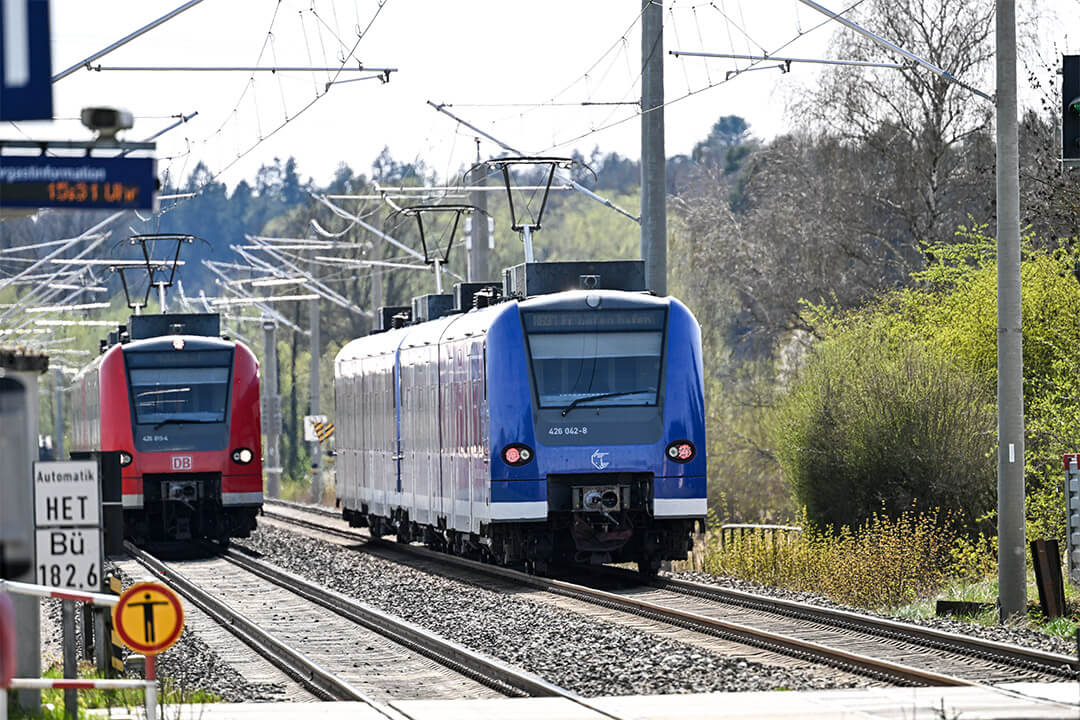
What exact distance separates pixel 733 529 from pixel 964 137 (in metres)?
11.9

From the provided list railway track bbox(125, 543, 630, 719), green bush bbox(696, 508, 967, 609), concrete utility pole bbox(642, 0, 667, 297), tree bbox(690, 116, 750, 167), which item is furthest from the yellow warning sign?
tree bbox(690, 116, 750, 167)

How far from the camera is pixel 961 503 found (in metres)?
27.7

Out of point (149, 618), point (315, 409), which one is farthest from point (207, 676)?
point (315, 409)

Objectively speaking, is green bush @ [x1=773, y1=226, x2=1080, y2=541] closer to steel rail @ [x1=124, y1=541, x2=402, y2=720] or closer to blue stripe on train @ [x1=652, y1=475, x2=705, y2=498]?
blue stripe on train @ [x1=652, y1=475, x2=705, y2=498]

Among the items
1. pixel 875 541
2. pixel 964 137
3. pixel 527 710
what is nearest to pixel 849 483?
pixel 875 541

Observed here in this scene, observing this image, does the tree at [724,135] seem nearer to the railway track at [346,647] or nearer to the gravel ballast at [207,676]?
the railway track at [346,647]

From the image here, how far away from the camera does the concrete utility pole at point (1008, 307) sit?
1877 cm

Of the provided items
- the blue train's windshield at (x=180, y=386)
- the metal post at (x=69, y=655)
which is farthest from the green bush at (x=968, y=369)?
the metal post at (x=69, y=655)

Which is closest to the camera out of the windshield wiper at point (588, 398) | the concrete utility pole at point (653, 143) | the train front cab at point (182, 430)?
the windshield wiper at point (588, 398)

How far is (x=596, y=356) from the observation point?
2223cm

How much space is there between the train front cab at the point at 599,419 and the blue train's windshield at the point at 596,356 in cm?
1

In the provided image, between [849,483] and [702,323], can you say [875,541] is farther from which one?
[702,323]

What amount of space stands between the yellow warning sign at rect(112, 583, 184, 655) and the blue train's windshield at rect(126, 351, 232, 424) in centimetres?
1969

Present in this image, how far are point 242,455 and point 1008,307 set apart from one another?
15.3 m
